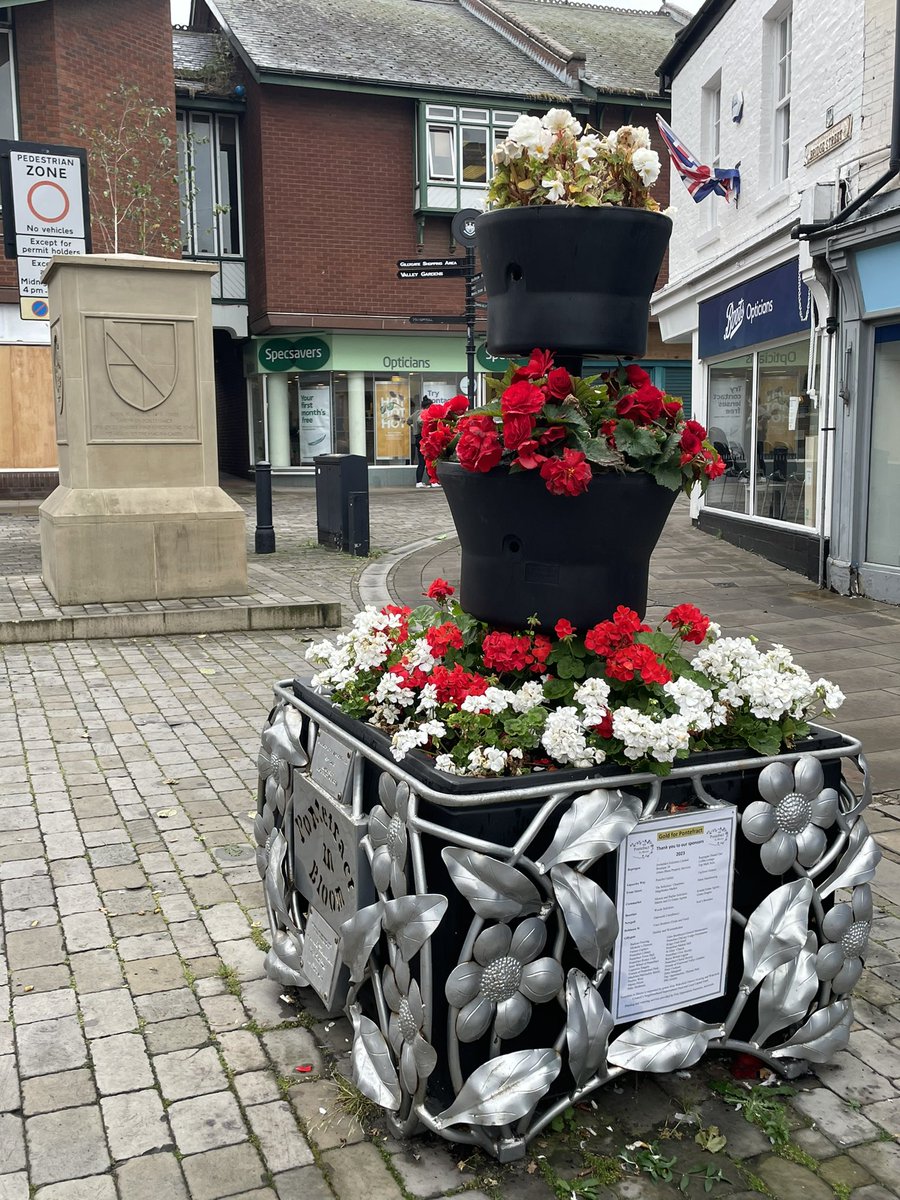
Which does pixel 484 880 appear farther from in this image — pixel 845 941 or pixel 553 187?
pixel 553 187

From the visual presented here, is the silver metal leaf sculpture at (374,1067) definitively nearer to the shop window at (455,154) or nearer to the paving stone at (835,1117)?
the paving stone at (835,1117)

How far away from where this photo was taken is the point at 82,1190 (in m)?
2.60

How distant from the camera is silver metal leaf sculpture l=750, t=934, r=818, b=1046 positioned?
9.87ft

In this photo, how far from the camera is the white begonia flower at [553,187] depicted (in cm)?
297

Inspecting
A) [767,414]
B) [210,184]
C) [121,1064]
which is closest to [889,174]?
[767,414]

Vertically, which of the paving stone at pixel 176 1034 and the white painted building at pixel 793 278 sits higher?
the white painted building at pixel 793 278

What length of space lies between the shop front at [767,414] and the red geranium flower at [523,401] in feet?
29.9

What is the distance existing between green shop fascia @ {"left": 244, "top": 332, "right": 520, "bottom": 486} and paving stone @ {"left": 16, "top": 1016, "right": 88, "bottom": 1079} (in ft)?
76.4

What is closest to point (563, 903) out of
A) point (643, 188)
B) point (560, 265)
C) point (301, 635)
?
point (560, 265)

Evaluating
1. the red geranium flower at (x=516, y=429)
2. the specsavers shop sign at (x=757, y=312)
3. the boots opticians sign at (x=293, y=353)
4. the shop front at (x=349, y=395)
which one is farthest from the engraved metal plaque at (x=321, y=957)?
the boots opticians sign at (x=293, y=353)

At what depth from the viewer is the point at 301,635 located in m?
9.20

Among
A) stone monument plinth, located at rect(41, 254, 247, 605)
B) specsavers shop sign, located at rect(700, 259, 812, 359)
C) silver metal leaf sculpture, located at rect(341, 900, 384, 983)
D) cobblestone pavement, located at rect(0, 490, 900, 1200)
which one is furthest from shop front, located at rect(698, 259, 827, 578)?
silver metal leaf sculpture, located at rect(341, 900, 384, 983)

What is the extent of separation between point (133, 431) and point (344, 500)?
4.63m

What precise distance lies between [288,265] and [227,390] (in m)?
5.44
